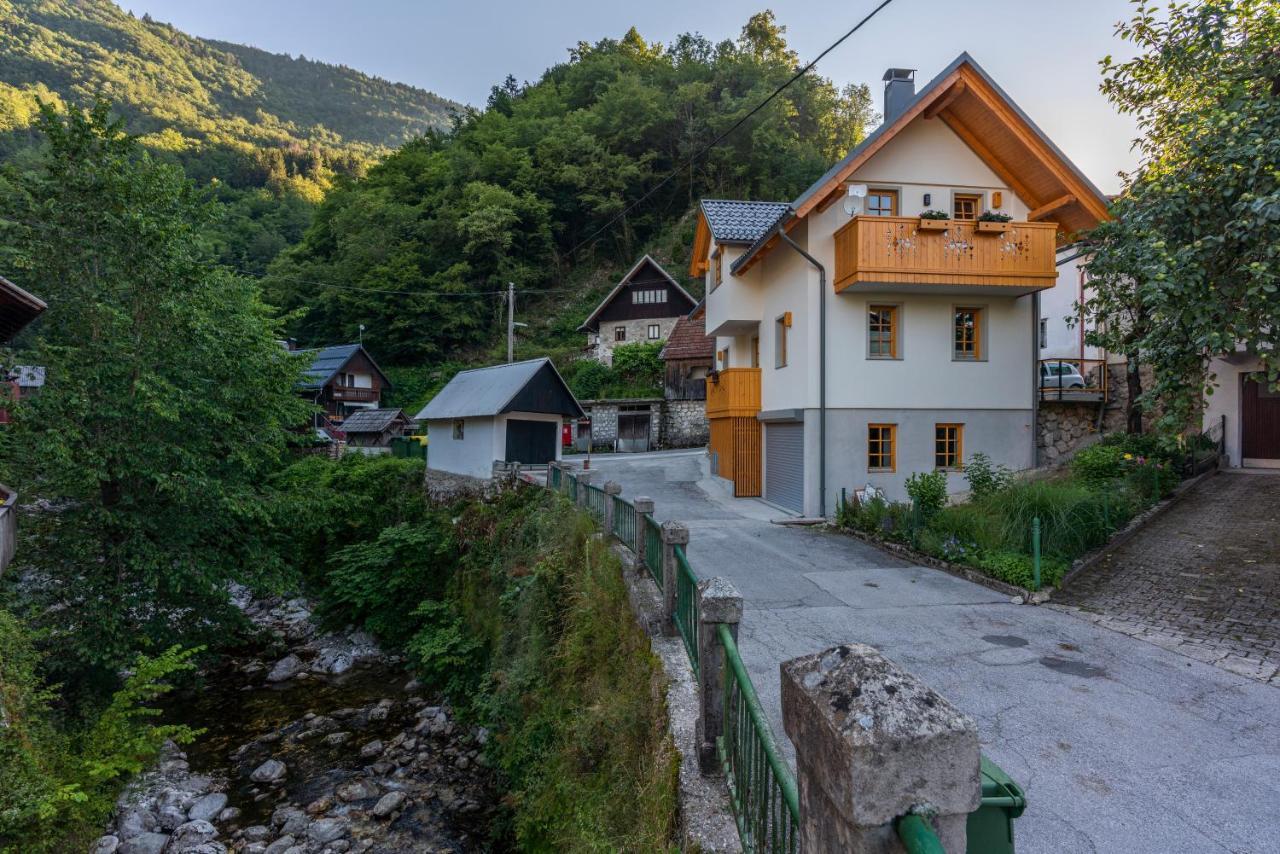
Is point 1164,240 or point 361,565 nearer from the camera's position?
point 1164,240

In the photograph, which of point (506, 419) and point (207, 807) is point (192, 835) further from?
point (506, 419)

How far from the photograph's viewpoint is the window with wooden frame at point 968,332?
49.8 feet

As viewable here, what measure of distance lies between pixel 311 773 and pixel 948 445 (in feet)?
46.4

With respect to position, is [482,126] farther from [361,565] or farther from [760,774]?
[760,774]

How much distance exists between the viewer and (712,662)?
3982 millimetres

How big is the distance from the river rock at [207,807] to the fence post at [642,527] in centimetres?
672

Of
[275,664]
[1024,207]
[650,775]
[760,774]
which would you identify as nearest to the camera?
[760,774]

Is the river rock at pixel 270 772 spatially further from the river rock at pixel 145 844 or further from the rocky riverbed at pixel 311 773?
the river rock at pixel 145 844

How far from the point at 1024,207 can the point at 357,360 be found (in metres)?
39.4

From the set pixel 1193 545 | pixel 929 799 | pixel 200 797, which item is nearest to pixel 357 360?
pixel 200 797

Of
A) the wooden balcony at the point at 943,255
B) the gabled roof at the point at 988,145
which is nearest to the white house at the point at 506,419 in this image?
the gabled roof at the point at 988,145

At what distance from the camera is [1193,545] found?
1002cm

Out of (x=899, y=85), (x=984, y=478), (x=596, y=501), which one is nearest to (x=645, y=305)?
(x=899, y=85)

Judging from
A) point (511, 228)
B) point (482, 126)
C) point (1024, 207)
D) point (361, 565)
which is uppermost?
point (482, 126)
